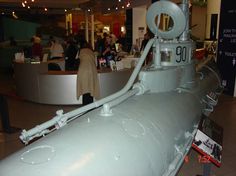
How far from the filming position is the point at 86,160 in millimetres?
1338

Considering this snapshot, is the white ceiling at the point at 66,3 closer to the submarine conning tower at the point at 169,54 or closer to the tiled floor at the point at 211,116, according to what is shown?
the tiled floor at the point at 211,116

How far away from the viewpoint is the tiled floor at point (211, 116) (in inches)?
139

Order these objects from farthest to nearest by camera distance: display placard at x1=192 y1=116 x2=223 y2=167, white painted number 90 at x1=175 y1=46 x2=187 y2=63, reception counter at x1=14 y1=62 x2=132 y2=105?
reception counter at x1=14 y1=62 x2=132 y2=105
white painted number 90 at x1=175 y1=46 x2=187 y2=63
display placard at x1=192 y1=116 x2=223 y2=167

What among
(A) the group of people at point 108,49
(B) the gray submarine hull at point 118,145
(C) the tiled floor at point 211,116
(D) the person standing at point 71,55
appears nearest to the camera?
(B) the gray submarine hull at point 118,145

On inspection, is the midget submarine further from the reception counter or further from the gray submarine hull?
the reception counter

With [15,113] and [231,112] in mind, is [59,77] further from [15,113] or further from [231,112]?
[231,112]

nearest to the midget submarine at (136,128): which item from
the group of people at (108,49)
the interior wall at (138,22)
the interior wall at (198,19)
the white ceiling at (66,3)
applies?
the group of people at (108,49)

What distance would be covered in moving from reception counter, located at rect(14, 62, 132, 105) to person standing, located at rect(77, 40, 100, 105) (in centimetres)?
92

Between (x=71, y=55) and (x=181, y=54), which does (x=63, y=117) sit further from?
(x=71, y=55)

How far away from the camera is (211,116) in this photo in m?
5.43

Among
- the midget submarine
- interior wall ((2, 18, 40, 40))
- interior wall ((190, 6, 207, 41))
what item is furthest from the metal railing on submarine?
interior wall ((2, 18, 40, 40))

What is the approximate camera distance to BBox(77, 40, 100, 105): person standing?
5.19m

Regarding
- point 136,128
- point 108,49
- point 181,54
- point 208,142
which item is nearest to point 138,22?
point 108,49

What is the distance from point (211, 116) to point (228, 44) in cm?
286
